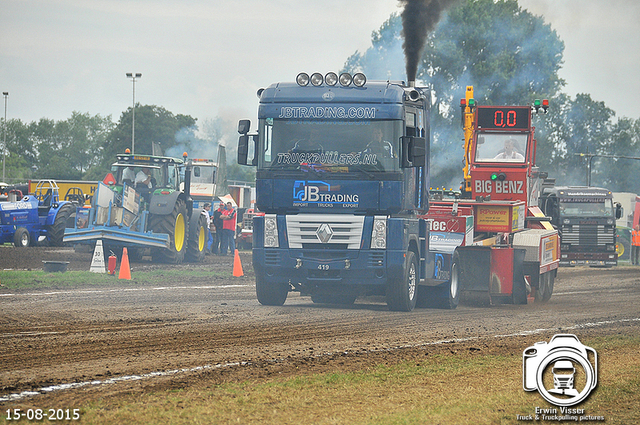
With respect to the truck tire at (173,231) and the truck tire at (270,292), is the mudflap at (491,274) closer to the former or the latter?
the truck tire at (270,292)

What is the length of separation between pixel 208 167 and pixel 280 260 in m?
23.3

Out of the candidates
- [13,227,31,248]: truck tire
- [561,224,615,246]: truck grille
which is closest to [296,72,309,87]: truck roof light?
[13,227,31,248]: truck tire

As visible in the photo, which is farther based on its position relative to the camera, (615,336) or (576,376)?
(615,336)

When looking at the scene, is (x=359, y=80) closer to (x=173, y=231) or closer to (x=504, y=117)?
(x=504, y=117)

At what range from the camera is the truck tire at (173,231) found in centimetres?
2339

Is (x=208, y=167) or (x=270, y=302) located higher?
(x=208, y=167)

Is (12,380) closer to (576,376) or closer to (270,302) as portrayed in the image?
(576,376)

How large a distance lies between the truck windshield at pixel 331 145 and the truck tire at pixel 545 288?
6.63 m

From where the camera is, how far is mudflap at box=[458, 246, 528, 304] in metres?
17.0

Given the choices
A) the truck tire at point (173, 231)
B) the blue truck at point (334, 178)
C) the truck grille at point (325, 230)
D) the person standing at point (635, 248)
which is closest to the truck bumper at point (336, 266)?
the blue truck at point (334, 178)

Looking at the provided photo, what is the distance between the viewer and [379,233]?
528 inches

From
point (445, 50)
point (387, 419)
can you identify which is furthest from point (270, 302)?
point (445, 50)

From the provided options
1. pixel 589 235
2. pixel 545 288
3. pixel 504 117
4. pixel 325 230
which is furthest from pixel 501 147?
pixel 589 235

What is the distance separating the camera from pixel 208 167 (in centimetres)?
3659
